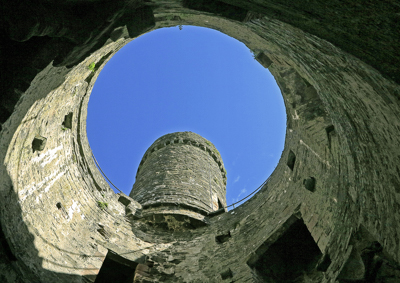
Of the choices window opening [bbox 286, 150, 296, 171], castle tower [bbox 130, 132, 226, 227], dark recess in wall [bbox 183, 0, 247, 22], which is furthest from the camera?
castle tower [bbox 130, 132, 226, 227]

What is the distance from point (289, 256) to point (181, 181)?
5.39 m

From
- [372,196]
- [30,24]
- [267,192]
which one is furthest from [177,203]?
[30,24]

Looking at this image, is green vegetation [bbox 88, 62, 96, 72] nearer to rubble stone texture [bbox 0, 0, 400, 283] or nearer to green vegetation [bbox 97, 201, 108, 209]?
rubble stone texture [bbox 0, 0, 400, 283]

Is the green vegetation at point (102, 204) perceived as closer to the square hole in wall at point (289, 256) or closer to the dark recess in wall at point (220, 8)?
the square hole in wall at point (289, 256)

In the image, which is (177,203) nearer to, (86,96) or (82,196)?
(82,196)

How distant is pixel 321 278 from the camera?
194 inches

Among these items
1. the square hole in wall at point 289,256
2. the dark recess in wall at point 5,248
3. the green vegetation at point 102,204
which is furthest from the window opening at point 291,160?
the dark recess in wall at point 5,248

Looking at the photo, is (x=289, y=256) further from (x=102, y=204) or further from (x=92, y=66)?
(x=92, y=66)

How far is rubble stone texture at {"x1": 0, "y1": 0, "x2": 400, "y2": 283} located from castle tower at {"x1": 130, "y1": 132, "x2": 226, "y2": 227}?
46cm

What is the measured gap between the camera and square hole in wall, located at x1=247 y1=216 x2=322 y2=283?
229 inches

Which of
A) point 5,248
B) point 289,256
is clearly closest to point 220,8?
point 5,248

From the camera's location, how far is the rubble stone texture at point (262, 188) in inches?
114

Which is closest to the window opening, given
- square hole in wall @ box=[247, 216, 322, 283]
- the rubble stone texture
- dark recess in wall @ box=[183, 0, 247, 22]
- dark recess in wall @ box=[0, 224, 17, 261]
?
the rubble stone texture

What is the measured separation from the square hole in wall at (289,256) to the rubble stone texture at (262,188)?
21mm
